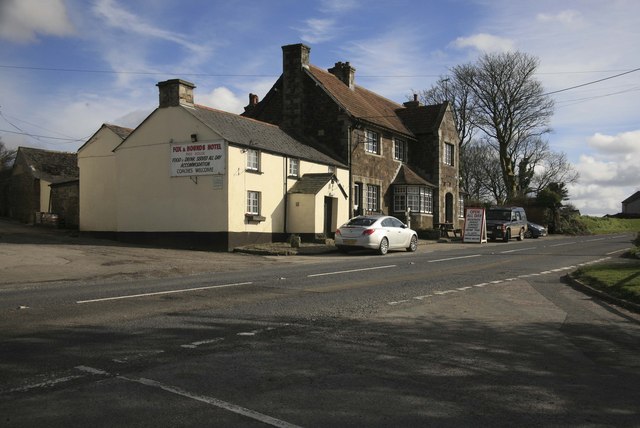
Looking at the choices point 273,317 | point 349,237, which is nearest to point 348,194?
point 349,237

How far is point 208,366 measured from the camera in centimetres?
543

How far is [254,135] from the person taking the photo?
25.9 metres

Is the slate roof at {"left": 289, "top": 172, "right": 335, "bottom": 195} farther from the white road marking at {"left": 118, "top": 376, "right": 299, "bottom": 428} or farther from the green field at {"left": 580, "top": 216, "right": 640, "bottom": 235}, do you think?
the green field at {"left": 580, "top": 216, "right": 640, "bottom": 235}

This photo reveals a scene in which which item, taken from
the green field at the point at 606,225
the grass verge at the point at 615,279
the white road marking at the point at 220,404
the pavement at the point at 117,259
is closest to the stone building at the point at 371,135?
the pavement at the point at 117,259

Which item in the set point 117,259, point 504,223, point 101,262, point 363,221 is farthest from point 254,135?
point 504,223

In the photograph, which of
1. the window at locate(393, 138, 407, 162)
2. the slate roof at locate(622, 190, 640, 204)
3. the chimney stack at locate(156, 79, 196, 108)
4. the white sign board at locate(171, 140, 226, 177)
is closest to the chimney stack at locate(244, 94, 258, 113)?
the window at locate(393, 138, 407, 162)

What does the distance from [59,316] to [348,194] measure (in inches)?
932

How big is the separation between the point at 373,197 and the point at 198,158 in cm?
1321

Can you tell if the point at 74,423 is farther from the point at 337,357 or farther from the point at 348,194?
the point at 348,194

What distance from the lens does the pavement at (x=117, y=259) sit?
14562 mm

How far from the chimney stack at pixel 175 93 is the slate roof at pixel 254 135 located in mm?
542

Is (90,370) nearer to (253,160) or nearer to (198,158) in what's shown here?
(198,158)

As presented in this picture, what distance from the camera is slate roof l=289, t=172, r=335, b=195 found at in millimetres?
26345

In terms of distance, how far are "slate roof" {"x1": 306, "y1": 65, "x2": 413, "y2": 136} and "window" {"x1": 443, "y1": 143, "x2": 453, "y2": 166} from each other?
335cm
